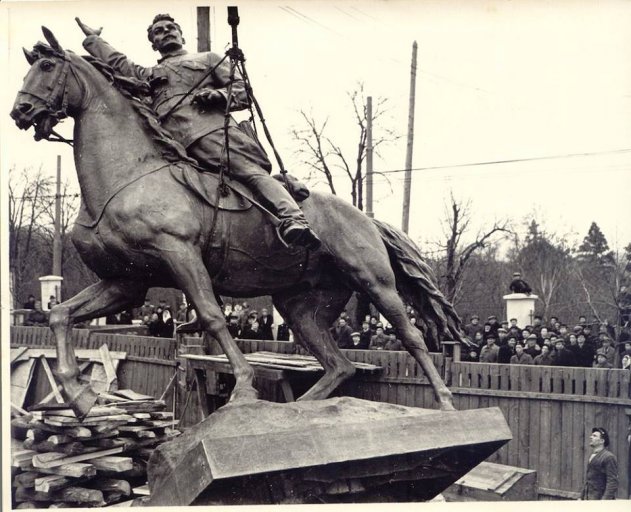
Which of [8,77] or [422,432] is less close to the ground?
[8,77]

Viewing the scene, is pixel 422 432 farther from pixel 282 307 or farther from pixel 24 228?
pixel 24 228

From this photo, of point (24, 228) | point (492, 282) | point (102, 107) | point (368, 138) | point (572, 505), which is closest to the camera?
point (572, 505)

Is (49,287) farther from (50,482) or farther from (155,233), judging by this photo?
(155,233)

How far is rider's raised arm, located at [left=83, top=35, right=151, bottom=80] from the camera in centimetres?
607

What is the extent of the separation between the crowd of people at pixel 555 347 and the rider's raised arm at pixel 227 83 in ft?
17.3

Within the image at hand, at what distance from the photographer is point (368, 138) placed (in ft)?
64.5

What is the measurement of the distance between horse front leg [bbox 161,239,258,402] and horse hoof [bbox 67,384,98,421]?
3.30 ft

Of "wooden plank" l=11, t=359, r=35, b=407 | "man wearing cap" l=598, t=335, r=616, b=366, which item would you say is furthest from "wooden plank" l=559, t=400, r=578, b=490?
"wooden plank" l=11, t=359, r=35, b=407

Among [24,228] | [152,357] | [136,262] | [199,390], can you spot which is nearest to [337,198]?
[136,262]

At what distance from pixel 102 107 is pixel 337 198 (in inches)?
84.9

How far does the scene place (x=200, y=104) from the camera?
609 centimetres

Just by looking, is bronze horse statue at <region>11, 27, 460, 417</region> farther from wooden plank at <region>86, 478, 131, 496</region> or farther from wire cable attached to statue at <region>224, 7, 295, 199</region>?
wooden plank at <region>86, 478, 131, 496</region>

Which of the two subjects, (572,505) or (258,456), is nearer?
(258,456)

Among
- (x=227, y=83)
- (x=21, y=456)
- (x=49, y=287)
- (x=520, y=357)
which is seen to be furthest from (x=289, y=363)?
(x=49, y=287)
